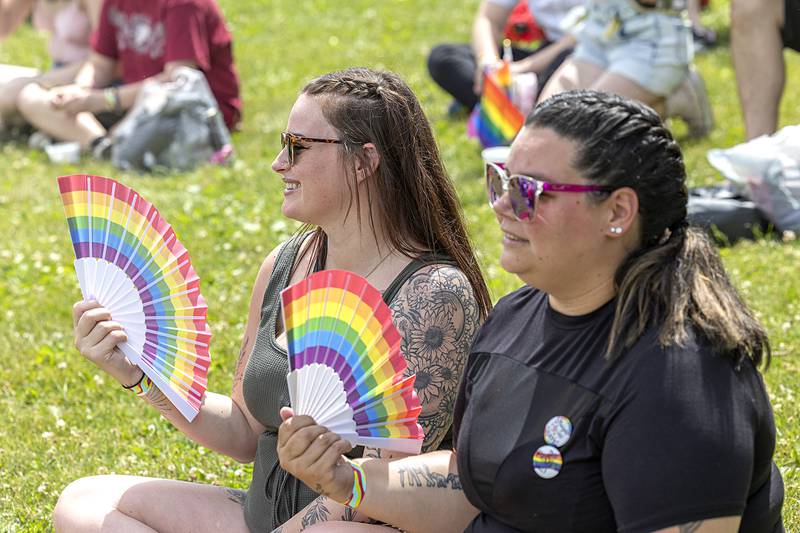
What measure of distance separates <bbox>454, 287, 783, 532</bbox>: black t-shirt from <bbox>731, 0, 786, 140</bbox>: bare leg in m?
3.99

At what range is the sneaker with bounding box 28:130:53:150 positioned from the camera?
8148mm

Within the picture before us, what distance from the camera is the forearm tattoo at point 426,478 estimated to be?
2314mm

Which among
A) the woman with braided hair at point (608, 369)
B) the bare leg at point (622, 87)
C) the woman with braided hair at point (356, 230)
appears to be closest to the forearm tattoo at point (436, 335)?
the woman with braided hair at point (356, 230)

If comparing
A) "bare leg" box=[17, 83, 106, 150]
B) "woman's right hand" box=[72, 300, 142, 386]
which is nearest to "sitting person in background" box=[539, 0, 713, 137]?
"bare leg" box=[17, 83, 106, 150]

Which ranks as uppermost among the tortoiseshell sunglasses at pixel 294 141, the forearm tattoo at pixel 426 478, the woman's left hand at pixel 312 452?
the tortoiseshell sunglasses at pixel 294 141

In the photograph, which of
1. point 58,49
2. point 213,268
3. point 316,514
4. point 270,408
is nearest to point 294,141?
point 270,408

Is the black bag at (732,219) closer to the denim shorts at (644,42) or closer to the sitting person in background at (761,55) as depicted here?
the sitting person in background at (761,55)

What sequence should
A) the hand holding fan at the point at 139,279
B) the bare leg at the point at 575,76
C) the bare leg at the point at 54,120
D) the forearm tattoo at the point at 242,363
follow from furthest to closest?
the bare leg at the point at 54,120 → the bare leg at the point at 575,76 → the forearm tattoo at the point at 242,363 → the hand holding fan at the point at 139,279

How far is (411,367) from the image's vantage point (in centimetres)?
252

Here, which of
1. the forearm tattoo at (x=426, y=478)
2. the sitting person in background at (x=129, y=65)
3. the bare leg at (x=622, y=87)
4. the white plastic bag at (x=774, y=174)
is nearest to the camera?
the forearm tattoo at (x=426, y=478)

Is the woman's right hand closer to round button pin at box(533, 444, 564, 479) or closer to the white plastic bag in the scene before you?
round button pin at box(533, 444, 564, 479)

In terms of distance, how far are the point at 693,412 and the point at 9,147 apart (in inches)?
285

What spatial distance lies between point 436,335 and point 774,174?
A: 3.19 m

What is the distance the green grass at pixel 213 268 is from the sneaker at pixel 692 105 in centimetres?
11
